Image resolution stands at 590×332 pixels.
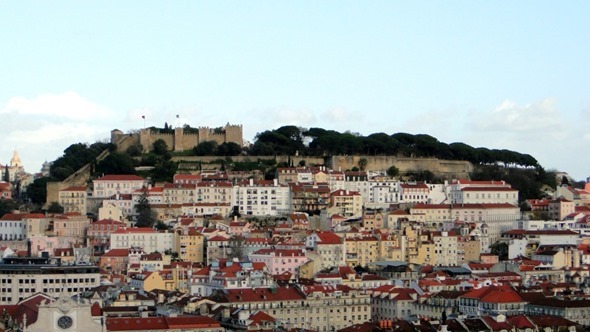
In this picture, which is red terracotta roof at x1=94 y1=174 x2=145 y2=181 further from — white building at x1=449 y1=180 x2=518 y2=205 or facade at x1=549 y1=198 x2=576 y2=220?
facade at x1=549 y1=198 x2=576 y2=220

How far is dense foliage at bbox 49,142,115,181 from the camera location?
3189 inches

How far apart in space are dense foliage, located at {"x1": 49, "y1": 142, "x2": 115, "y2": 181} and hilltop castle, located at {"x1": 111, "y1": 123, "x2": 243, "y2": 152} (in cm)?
108

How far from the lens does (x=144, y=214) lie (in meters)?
71.4

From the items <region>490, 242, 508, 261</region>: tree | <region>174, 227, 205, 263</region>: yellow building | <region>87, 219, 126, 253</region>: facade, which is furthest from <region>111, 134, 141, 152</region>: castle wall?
<region>490, 242, 508, 261</region>: tree

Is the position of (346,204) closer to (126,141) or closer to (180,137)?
(180,137)

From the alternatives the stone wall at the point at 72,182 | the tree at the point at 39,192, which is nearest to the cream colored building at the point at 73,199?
the stone wall at the point at 72,182

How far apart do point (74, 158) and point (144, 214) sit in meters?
14.9

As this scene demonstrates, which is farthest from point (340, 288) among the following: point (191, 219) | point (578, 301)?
point (191, 219)

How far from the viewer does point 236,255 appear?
63594mm

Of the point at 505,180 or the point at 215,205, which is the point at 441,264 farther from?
the point at 505,180

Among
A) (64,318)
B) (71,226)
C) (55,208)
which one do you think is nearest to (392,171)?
(55,208)

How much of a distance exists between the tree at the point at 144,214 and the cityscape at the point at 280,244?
0.42 ft

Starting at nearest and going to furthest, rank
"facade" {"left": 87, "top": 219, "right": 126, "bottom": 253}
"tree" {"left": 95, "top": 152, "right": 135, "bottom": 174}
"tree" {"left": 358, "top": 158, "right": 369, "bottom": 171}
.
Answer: "facade" {"left": 87, "top": 219, "right": 126, "bottom": 253} < "tree" {"left": 95, "top": 152, "right": 135, "bottom": 174} < "tree" {"left": 358, "top": 158, "right": 369, "bottom": 171}

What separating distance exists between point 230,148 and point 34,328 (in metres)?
47.8
